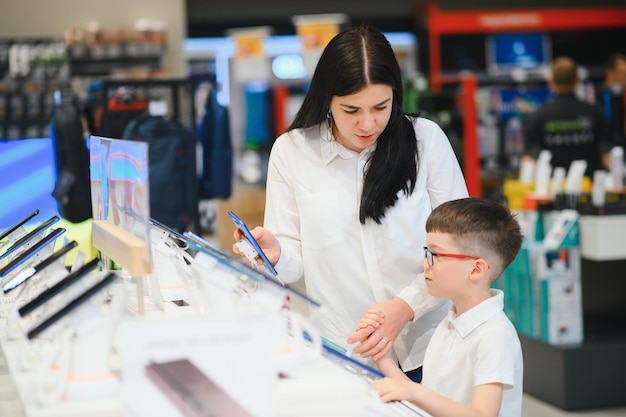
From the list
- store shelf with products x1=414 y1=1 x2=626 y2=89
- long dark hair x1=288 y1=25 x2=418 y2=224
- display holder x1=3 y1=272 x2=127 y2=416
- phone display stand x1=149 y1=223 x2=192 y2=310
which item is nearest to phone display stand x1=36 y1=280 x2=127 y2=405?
display holder x1=3 y1=272 x2=127 y2=416

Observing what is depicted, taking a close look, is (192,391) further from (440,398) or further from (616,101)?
(616,101)

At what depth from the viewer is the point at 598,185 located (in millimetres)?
4852

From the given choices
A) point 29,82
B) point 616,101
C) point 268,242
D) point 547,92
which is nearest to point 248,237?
point 268,242

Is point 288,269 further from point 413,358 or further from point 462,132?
point 462,132

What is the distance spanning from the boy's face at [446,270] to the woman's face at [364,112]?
320mm

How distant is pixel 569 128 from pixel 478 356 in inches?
191

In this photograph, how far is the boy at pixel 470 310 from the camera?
2.06 metres

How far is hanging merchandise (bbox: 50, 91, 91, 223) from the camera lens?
6.15 meters

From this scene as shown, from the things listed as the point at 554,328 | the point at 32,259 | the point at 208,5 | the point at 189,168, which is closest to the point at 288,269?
the point at 32,259

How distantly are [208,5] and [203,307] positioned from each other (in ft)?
37.2

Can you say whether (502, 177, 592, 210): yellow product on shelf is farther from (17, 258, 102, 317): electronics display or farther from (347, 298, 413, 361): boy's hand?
(17, 258, 102, 317): electronics display

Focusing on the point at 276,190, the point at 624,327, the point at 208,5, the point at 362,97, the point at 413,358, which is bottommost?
the point at 624,327

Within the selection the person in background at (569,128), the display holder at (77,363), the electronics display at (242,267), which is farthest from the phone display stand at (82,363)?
the person in background at (569,128)

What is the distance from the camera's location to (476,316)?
2.13m
